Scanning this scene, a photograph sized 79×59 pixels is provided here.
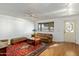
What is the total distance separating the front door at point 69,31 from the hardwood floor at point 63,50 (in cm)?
10

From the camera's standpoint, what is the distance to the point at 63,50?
6.46ft

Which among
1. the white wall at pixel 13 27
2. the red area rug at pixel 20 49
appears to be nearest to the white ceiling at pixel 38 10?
the white wall at pixel 13 27

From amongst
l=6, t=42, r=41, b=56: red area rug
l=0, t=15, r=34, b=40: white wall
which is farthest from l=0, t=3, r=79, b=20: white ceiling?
l=6, t=42, r=41, b=56: red area rug

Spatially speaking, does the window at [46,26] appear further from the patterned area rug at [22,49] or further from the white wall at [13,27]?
the patterned area rug at [22,49]

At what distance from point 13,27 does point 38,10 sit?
570 mm

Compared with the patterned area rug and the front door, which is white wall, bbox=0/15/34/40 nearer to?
the patterned area rug

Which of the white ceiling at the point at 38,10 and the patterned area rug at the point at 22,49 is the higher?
the white ceiling at the point at 38,10

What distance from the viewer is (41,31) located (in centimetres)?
209

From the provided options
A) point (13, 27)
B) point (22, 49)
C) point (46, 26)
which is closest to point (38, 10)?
point (46, 26)

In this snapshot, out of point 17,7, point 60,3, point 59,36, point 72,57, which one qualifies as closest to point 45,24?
point 59,36

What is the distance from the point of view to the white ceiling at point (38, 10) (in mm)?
1895

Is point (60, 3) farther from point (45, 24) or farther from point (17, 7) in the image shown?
point (17, 7)

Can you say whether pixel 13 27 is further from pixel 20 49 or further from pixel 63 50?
pixel 63 50

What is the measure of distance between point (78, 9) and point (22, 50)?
1.30 metres
